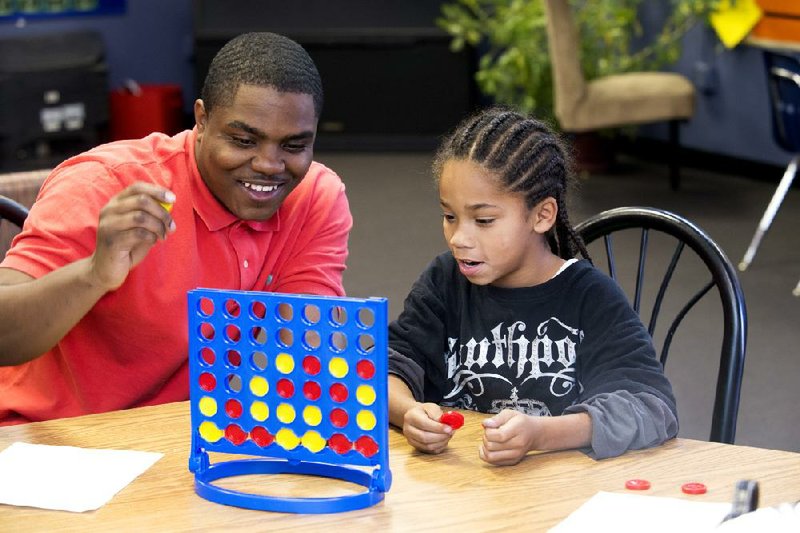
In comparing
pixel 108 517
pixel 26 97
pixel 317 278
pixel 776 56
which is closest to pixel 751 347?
pixel 776 56

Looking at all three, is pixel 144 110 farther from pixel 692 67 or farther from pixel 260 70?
pixel 260 70

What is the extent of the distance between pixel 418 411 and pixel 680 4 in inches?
214

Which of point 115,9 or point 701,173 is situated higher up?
point 115,9

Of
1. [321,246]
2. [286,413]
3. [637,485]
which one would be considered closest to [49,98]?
[321,246]

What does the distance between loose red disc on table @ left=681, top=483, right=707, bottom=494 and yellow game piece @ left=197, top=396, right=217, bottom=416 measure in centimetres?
50

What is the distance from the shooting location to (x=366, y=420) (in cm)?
134

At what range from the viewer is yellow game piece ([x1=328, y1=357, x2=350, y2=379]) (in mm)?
1329

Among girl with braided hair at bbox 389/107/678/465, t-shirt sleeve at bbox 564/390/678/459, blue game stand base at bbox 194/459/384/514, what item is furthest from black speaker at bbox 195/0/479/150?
blue game stand base at bbox 194/459/384/514

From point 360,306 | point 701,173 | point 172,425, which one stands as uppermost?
point 360,306

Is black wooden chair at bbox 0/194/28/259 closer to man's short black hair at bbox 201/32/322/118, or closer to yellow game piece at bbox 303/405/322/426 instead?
man's short black hair at bbox 201/32/322/118

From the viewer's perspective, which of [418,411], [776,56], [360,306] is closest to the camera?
[360,306]

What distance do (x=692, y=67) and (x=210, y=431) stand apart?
588 cm

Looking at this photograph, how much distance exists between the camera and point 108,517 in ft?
4.33

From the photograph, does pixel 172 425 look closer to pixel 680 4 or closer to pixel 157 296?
pixel 157 296
